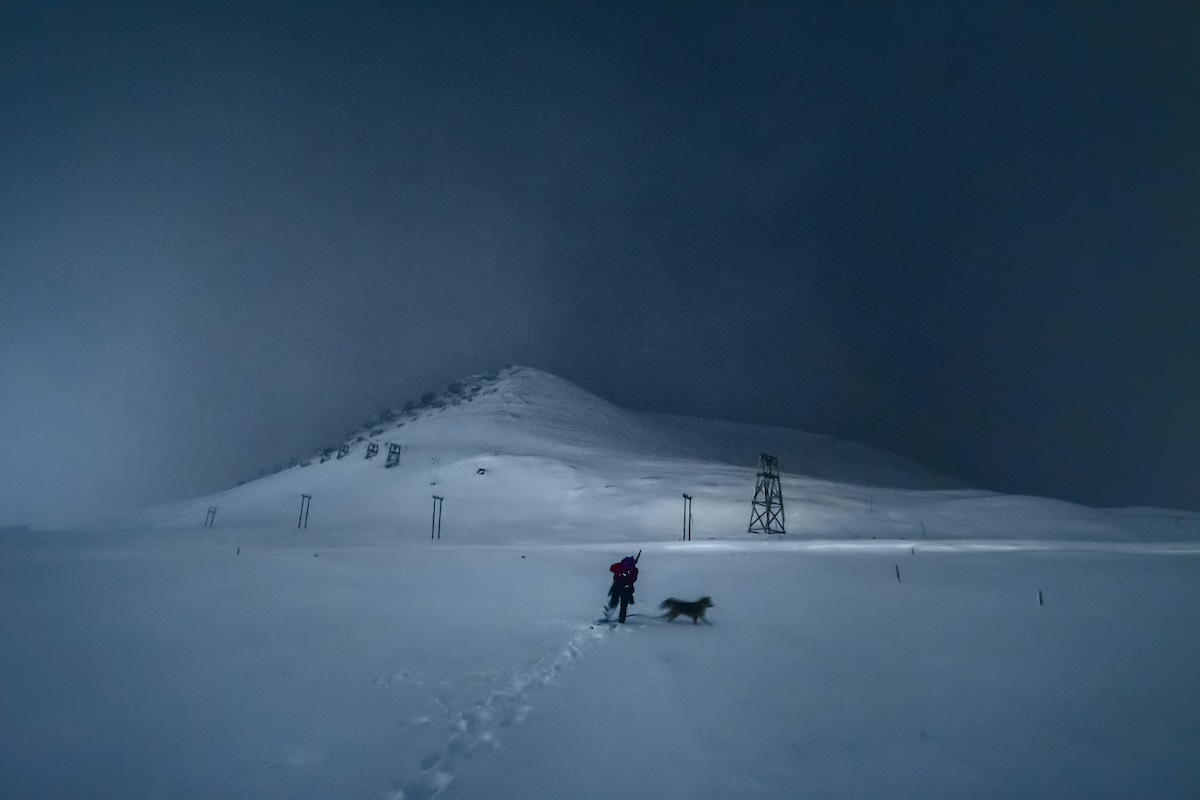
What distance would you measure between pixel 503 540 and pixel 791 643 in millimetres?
36642

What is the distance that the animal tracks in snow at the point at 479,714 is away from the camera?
624 centimetres

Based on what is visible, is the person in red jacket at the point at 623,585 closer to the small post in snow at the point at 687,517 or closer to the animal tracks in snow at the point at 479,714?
the animal tracks in snow at the point at 479,714

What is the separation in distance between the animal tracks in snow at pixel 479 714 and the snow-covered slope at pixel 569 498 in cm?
3902

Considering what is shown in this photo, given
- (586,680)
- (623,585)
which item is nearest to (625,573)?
(623,585)

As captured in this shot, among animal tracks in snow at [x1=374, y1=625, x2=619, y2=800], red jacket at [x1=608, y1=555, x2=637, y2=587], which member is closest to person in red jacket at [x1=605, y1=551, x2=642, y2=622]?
red jacket at [x1=608, y1=555, x2=637, y2=587]

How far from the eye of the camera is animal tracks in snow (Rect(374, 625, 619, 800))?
624 centimetres

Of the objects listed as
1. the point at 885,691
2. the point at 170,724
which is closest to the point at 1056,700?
the point at 885,691

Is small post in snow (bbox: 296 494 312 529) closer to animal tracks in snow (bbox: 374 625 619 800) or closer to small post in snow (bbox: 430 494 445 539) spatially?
small post in snow (bbox: 430 494 445 539)

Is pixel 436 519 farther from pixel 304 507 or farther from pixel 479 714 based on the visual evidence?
pixel 479 714

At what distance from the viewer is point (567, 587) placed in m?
22.3

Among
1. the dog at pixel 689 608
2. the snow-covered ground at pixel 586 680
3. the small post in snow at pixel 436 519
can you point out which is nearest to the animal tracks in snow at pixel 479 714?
the snow-covered ground at pixel 586 680

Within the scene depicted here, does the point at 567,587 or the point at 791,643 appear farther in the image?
the point at 567,587

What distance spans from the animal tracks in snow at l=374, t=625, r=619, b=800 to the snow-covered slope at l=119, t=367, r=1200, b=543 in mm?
39023

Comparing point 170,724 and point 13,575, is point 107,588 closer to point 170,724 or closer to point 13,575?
point 13,575
